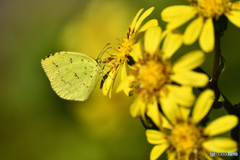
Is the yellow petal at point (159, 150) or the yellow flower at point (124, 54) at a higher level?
the yellow flower at point (124, 54)

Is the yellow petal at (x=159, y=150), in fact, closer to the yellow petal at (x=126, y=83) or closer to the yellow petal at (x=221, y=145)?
the yellow petal at (x=221, y=145)

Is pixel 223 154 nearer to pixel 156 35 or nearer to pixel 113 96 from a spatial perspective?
pixel 156 35

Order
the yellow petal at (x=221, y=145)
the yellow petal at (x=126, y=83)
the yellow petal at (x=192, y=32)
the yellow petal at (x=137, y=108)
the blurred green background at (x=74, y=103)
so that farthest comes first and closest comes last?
the blurred green background at (x=74, y=103) < the yellow petal at (x=126, y=83) < the yellow petal at (x=137, y=108) < the yellow petal at (x=192, y=32) < the yellow petal at (x=221, y=145)

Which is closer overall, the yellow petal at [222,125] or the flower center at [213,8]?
the yellow petal at [222,125]

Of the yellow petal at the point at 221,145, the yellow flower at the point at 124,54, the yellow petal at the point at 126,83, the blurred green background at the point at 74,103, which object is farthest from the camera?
the blurred green background at the point at 74,103

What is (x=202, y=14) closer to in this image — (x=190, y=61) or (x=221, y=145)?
(x=190, y=61)

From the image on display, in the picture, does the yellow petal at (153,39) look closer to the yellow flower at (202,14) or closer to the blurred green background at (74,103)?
the yellow flower at (202,14)

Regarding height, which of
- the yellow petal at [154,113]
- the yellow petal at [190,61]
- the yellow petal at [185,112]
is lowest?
the yellow petal at [185,112]

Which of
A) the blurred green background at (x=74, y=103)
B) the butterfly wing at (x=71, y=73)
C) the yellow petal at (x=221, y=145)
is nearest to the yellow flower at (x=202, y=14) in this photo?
the yellow petal at (x=221, y=145)
